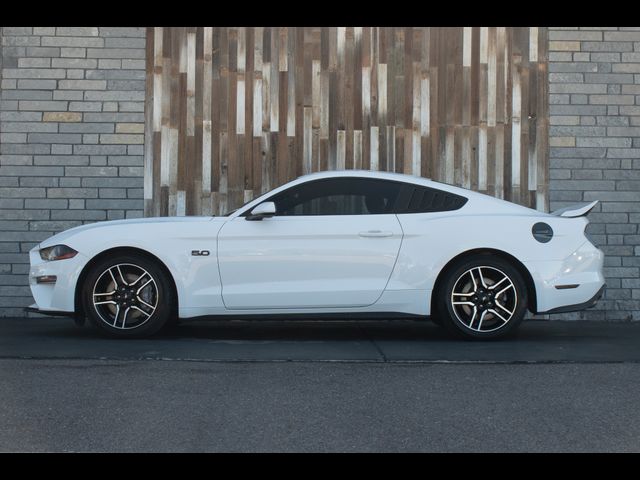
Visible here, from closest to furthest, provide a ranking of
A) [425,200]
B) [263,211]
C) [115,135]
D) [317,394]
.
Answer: [317,394] < [263,211] < [425,200] < [115,135]

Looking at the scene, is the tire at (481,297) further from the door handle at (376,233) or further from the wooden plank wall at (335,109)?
the wooden plank wall at (335,109)

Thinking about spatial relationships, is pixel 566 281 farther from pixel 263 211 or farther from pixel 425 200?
pixel 263 211

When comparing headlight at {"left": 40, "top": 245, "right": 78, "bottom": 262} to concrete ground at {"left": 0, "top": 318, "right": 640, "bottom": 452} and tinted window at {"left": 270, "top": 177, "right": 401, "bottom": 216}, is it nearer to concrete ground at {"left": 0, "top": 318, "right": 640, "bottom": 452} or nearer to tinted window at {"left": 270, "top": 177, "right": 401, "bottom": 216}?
concrete ground at {"left": 0, "top": 318, "right": 640, "bottom": 452}

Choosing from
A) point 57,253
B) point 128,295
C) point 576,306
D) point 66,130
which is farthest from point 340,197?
point 66,130

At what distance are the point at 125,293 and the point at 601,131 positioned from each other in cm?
552

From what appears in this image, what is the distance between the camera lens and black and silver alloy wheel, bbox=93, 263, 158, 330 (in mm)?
8141

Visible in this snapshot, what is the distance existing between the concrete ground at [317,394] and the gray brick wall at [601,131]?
2817mm

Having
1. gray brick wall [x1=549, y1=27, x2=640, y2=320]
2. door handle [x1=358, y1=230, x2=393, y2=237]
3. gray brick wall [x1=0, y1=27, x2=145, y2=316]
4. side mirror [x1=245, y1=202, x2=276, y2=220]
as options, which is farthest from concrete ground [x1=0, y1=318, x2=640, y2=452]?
gray brick wall [x1=549, y1=27, x2=640, y2=320]

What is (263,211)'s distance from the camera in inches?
317

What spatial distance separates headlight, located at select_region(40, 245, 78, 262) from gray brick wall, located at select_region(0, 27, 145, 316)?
2.69 meters

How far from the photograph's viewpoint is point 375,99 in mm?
11172

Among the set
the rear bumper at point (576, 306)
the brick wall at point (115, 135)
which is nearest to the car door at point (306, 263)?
the rear bumper at point (576, 306)

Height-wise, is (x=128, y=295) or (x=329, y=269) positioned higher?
(x=329, y=269)

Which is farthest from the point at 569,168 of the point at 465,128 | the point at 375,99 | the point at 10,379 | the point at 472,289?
the point at 10,379
